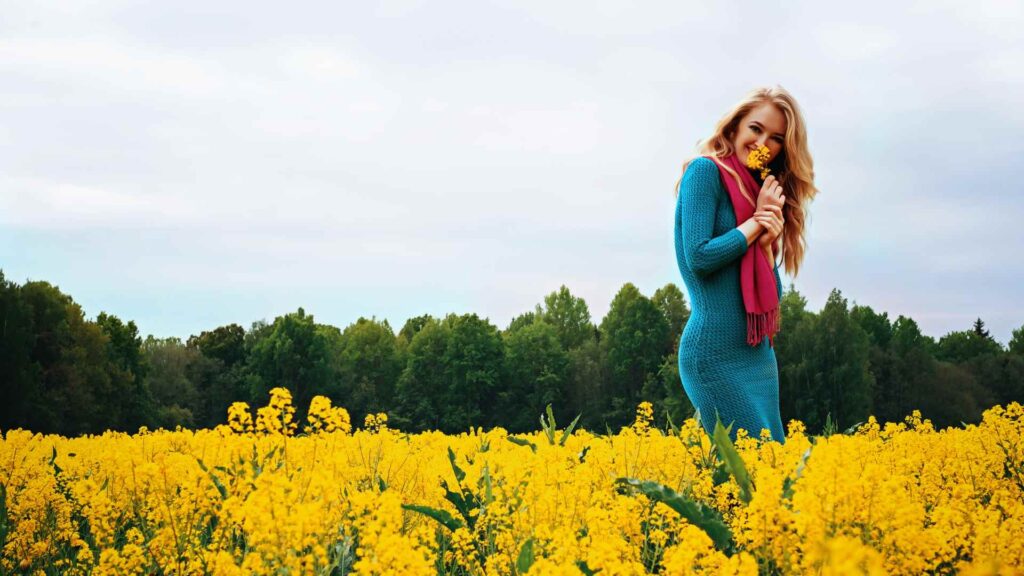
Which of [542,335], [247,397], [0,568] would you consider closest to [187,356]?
[247,397]

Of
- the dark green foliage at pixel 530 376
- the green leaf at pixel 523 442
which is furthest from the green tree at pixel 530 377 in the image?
the green leaf at pixel 523 442

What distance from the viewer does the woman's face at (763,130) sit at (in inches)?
219

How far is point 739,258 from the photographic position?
17.7 feet

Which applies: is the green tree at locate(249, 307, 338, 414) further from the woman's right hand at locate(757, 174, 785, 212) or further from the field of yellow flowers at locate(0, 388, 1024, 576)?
the woman's right hand at locate(757, 174, 785, 212)

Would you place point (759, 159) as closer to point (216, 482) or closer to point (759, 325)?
point (759, 325)

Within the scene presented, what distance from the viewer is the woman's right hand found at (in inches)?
209

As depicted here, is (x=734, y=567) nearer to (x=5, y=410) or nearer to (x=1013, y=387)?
(x=5, y=410)

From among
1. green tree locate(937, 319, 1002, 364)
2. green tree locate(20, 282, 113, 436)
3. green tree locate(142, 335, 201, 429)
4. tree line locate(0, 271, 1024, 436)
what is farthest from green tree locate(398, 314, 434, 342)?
green tree locate(937, 319, 1002, 364)

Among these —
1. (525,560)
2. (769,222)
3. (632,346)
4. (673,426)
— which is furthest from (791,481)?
(632,346)

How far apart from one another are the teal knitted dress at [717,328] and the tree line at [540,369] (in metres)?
38.2

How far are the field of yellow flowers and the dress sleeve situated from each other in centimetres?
95

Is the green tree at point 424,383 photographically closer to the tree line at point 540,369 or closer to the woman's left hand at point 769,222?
the tree line at point 540,369

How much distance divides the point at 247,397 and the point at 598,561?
57020 mm

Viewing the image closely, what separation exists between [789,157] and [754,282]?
0.91 metres
